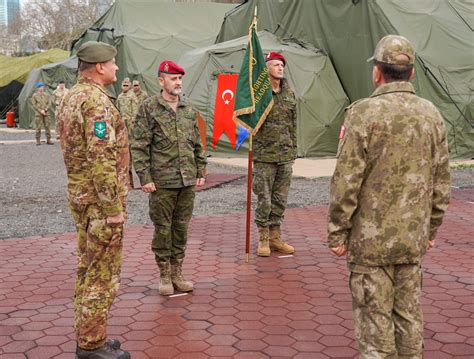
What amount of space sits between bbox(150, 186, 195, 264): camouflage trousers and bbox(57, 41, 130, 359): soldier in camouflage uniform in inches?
48.0

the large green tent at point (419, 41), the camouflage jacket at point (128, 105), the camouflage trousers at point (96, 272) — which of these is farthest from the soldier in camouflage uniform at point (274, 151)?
the large green tent at point (419, 41)

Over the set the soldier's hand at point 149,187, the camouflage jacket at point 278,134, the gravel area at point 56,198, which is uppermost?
the camouflage jacket at point 278,134

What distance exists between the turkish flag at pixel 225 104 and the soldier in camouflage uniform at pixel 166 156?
4.81 metres

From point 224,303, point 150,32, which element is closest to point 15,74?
point 150,32

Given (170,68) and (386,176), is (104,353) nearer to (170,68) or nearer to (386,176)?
(386,176)

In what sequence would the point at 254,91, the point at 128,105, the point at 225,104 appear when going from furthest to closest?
the point at 128,105
the point at 225,104
the point at 254,91

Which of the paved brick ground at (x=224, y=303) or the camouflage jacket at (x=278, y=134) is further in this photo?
the camouflage jacket at (x=278, y=134)

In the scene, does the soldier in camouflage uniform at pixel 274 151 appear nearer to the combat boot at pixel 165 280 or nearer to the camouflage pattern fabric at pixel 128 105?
the combat boot at pixel 165 280

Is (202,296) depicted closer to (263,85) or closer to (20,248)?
(263,85)

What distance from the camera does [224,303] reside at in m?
5.27

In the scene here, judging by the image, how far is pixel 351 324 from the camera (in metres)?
4.76

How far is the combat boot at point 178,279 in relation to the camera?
552cm

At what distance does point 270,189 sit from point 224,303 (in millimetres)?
1725

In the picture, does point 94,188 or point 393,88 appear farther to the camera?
point 94,188
